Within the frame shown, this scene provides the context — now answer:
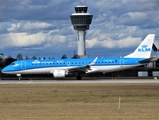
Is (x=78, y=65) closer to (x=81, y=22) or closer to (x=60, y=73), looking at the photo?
(x=60, y=73)

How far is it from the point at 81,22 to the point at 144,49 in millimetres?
75123

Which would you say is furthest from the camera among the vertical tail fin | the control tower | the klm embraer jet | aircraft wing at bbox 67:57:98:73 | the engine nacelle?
A: the control tower

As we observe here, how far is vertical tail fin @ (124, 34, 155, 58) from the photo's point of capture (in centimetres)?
5809

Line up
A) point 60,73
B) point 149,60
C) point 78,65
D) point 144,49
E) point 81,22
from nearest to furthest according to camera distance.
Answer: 1. point 60,73
2. point 149,60
3. point 78,65
4. point 144,49
5. point 81,22

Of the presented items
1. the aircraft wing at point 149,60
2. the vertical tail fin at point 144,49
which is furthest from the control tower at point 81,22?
the aircraft wing at point 149,60

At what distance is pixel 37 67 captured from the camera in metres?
56.9

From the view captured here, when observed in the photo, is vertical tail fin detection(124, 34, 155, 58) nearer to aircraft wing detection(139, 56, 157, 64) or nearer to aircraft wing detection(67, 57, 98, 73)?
aircraft wing detection(139, 56, 157, 64)

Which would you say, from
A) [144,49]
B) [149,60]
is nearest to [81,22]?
[144,49]

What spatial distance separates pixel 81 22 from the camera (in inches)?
5207

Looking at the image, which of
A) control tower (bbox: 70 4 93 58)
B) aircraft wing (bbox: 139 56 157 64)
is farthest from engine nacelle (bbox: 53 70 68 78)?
control tower (bbox: 70 4 93 58)

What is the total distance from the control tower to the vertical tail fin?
236 ft

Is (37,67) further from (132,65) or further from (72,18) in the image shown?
(72,18)
